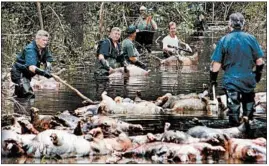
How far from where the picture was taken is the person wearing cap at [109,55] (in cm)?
861

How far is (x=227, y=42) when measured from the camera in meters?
7.73

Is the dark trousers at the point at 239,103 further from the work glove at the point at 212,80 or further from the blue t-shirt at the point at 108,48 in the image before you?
the blue t-shirt at the point at 108,48

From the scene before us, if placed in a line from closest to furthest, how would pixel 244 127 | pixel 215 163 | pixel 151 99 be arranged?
pixel 215 163 → pixel 244 127 → pixel 151 99

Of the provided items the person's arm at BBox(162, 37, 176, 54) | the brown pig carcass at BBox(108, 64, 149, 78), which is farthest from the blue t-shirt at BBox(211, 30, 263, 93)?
the brown pig carcass at BBox(108, 64, 149, 78)

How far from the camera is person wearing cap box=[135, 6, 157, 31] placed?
28.7ft

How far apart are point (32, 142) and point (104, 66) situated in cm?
187

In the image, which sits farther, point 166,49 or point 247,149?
point 166,49

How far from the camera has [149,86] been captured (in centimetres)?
855

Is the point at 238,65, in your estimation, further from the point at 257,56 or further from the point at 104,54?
the point at 104,54

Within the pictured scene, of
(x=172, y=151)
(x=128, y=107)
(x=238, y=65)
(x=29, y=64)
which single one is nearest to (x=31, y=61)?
(x=29, y=64)

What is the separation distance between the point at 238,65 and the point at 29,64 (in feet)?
8.38

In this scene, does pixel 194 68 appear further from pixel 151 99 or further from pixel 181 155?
pixel 181 155

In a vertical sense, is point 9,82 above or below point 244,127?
above

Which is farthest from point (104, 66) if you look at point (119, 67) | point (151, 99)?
point (151, 99)
